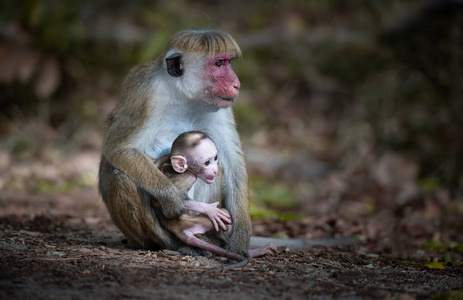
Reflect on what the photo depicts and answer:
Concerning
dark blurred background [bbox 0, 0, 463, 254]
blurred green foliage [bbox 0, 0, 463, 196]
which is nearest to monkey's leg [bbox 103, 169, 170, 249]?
dark blurred background [bbox 0, 0, 463, 254]

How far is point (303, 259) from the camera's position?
205 inches

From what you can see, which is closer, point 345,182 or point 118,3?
point 345,182

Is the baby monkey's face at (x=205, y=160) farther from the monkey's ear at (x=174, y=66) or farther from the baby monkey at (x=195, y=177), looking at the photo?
the monkey's ear at (x=174, y=66)

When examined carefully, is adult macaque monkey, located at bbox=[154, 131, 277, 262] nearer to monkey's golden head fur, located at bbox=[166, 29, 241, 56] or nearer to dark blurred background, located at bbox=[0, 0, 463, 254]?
monkey's golden head fur, located at bbox=[166, 29, 241, 56]

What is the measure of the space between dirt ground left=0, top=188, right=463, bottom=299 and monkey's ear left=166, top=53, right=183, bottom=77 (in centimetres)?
170

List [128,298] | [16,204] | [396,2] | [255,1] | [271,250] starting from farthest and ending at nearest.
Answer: [255,1] → [396,2] → [16,204] → [271,250] → [128,298]

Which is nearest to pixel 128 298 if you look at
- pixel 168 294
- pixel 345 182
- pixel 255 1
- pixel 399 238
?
pixel 168 294

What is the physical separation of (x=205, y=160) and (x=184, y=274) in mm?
1165

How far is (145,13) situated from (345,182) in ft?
21.2

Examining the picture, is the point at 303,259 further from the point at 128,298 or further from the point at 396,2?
the point at 396,2

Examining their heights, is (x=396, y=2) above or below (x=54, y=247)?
above

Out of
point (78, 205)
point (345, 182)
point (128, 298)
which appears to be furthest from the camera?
point (345, 182)

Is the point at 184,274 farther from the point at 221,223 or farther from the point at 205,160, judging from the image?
the point at 205,160

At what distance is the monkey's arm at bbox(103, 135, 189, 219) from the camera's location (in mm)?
4922
